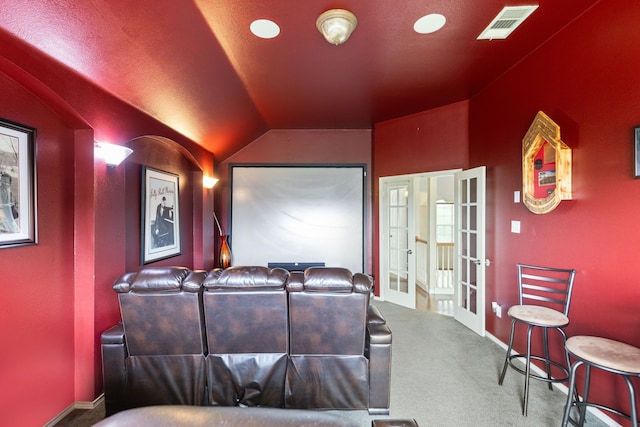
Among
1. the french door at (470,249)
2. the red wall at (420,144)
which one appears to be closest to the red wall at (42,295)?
the french door at (470,249)

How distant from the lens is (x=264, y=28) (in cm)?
225

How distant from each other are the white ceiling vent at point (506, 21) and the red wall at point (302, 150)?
113 inches

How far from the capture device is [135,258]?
272 centimetres

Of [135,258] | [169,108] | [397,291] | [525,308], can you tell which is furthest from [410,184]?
[135,258]

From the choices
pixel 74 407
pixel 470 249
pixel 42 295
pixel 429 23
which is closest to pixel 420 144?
pixel 470 249

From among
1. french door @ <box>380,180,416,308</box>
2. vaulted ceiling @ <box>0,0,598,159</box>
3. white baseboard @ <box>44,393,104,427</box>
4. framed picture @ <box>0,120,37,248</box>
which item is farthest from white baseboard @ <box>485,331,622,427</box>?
framed picture @ <box>0,120,37,248</box>

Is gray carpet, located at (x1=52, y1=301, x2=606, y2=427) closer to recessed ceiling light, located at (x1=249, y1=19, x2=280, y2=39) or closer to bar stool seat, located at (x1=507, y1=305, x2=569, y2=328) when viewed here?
bar stool seat, located at (x1=507, y1=305, x2=569, y2=328)

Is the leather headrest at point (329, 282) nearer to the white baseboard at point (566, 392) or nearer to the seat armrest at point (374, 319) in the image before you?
the seat armrest at point (374, 319)

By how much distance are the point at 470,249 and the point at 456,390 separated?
1.75 meters

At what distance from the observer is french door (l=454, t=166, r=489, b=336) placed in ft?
10.8

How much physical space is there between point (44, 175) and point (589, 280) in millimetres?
3985

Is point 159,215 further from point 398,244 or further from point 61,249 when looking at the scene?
point 398,244

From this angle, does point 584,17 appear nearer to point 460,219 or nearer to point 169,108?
point 460,219

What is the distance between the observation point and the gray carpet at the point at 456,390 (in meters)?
1.99
